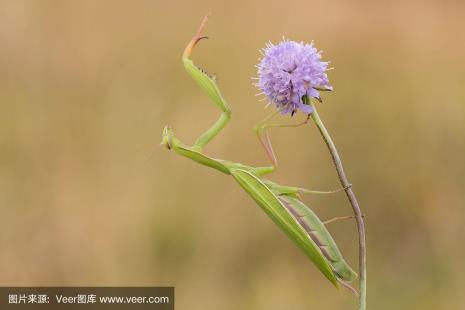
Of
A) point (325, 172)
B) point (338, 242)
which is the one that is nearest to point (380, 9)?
point (325, 172)

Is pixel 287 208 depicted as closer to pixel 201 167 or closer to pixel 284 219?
pixel 284 219

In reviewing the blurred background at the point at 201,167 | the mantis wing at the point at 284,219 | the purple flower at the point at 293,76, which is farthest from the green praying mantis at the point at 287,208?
the blurred background at the point at 201,167

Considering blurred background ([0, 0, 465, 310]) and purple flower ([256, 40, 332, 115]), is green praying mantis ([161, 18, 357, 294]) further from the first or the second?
blurred background ([0, 0, 465, 310])

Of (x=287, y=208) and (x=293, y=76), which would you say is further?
(x=287, y=208)

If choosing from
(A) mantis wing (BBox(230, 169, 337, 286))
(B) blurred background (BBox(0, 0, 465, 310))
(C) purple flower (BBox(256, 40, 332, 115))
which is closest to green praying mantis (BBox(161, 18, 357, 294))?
(A) mantis wing (BBox(230, 169, 337, 286))

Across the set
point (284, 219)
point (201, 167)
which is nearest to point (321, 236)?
point (284, 219)

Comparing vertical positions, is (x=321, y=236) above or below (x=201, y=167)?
below
